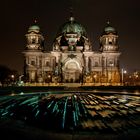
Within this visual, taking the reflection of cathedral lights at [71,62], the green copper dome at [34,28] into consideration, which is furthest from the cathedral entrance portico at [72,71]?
the green copper dome at [34,28]

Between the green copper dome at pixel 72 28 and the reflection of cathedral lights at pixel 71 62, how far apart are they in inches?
288

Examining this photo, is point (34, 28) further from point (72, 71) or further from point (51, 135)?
point (51, 135)

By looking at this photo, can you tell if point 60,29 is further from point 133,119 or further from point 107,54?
point 133,119

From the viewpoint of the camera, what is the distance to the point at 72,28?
338 ft

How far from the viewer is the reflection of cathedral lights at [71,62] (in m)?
91.0

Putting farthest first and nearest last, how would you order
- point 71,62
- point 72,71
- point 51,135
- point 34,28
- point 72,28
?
point 72,28 → point 34,28 → point 71,62 → point 72,71 → point 51,135

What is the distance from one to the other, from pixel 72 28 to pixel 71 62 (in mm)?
15517

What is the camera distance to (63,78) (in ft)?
300

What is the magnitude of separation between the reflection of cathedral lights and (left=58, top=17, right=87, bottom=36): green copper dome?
7309 mm

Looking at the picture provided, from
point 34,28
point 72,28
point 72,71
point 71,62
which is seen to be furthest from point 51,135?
point 72,28

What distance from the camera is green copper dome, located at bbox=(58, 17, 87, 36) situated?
337 feet

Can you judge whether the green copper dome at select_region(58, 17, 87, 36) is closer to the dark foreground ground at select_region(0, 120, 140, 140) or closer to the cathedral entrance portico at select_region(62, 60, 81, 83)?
the cathedral entrance portico at select_region(62, 60, 81, 83)

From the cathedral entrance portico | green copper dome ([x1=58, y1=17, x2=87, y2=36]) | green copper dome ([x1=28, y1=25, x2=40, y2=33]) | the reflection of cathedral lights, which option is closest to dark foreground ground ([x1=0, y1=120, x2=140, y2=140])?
the reflection of cathedral lights

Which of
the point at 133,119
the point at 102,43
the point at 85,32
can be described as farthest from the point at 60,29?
the point at 133,119
